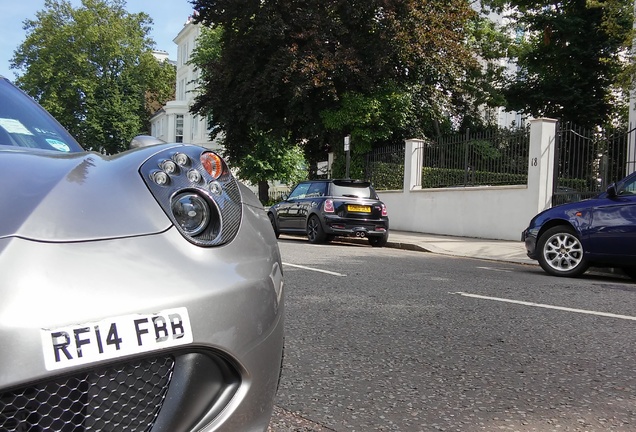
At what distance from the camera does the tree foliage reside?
20.2 metres

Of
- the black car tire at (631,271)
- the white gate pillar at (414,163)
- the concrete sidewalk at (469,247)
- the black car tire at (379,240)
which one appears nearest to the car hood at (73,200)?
the black car tire at (631,271)

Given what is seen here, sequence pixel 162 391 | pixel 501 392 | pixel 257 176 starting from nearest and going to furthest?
1. pixel 162 391
2. pixel 501 392
3. pixel 257 176

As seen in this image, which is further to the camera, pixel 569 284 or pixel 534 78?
pixel 534 78

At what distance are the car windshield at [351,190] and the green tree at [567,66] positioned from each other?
57.4 feet

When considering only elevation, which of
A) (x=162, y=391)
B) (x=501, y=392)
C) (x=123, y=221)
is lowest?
(x=501, y=392)

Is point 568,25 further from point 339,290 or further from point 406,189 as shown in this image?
point 339,290

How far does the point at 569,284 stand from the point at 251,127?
60.5 feet

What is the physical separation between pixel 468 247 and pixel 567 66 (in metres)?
19.4

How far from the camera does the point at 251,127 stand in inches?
960

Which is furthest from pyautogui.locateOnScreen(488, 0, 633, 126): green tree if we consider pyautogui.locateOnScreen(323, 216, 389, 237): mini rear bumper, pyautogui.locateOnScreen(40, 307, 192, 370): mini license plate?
pyautogui.locateOnScreen(40, 307, 192, 370): mini license plate

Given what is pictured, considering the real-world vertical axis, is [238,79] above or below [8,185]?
above

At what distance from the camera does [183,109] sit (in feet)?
196

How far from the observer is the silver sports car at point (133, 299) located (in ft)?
4.14

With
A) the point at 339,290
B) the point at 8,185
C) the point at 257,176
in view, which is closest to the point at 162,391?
the point at 8,185
